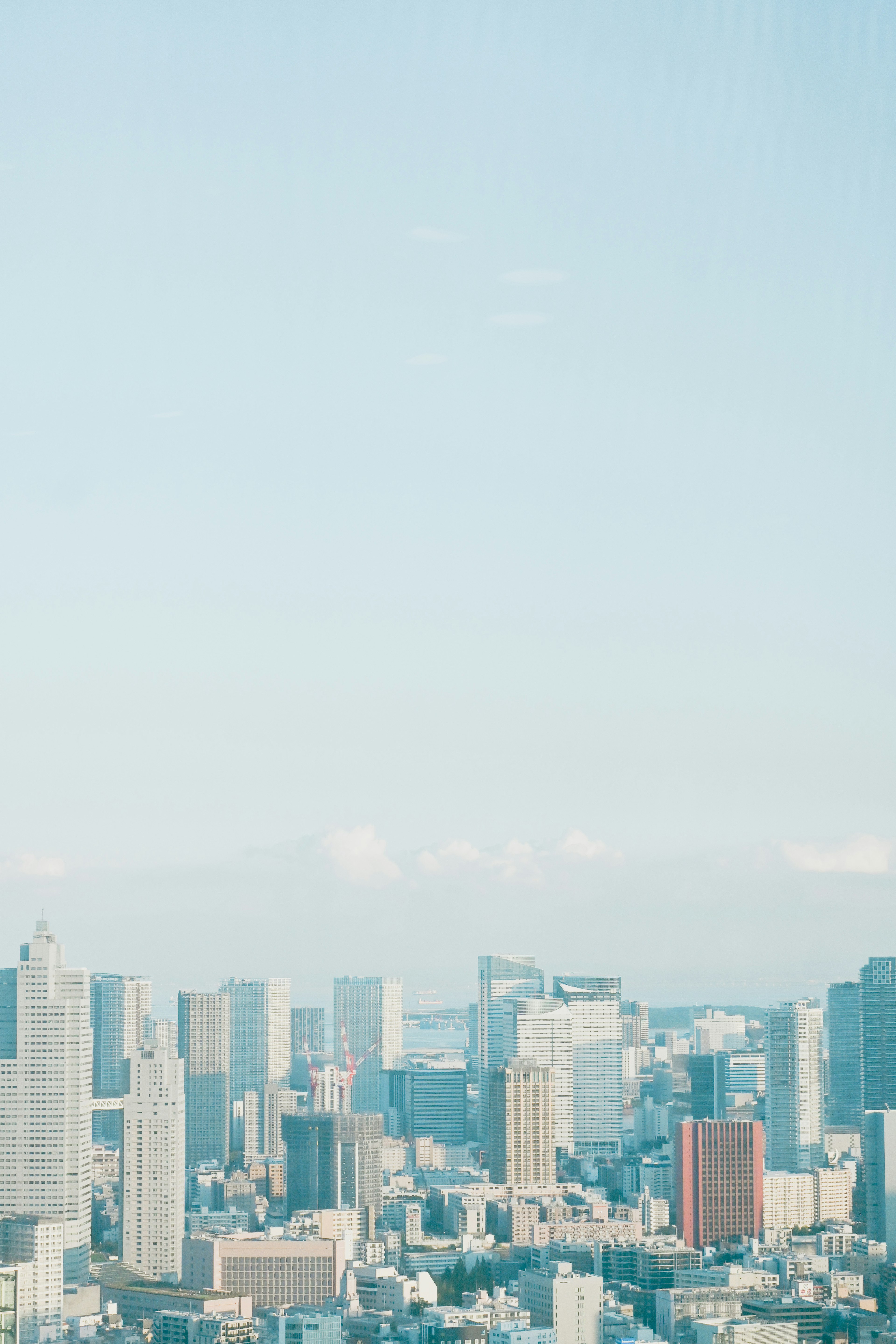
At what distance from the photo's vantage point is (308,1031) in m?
24.2

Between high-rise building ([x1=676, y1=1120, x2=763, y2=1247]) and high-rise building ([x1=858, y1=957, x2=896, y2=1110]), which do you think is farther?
high-rise building ([x1=858, y1=957, x2=896, y2=1110])

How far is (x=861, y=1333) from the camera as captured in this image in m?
9.87

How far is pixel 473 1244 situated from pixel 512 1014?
336 inches

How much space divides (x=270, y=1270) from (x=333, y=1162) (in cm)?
407

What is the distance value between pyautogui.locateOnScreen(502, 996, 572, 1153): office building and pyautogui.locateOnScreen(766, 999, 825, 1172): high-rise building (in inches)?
114

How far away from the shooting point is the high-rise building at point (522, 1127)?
16766mm

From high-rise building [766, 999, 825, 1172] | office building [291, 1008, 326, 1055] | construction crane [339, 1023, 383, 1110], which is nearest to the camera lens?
high-rise building [766, 999, 825, 1172]

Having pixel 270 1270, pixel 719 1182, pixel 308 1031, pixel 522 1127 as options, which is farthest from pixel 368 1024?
pixel 270 1270

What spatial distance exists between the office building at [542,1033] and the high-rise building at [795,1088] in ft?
9.53

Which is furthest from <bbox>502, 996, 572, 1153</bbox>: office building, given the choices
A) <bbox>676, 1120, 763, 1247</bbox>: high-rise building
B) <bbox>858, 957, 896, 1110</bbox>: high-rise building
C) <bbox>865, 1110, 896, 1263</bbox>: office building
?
<bbox>865, 1110, 896, 1263</bbox>: office building

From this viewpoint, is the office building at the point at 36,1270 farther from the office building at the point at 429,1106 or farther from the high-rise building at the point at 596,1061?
the office building at the point at 429,1106

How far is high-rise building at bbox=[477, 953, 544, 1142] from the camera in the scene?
2291 centimetres

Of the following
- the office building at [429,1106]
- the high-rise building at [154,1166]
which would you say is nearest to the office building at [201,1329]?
the high-rise building at [154,1166]

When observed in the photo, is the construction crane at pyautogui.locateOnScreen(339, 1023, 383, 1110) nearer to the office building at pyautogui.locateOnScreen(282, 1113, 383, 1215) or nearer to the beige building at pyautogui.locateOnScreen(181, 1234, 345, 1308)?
the office building at pyautogui.locateOnScreen(282, 1113, 383, 1215)
